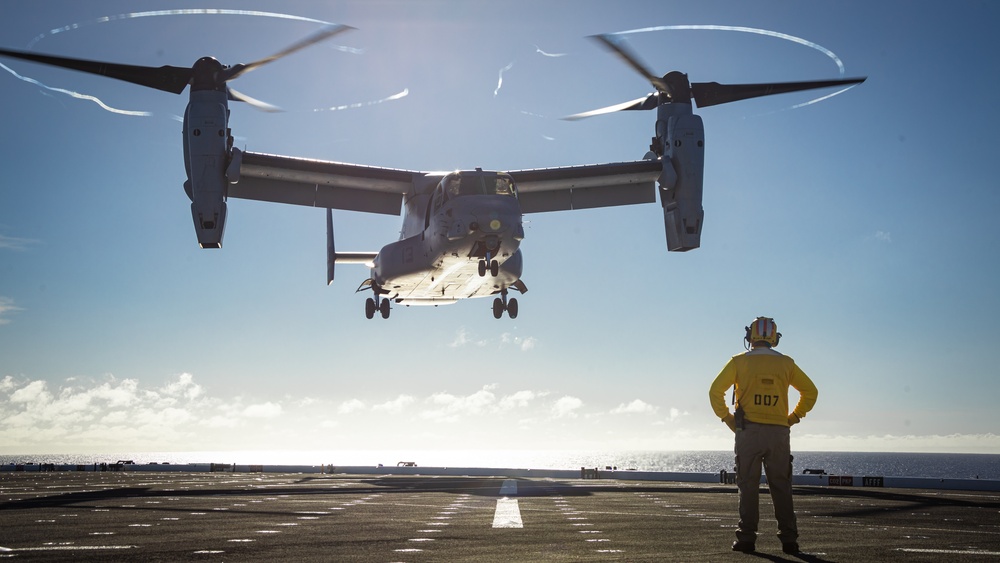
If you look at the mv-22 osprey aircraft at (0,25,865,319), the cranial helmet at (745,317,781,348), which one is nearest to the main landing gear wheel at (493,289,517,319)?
the mv-22 osprey aircraft at (0,25,865,319)

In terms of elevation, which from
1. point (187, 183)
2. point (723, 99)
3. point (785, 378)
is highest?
point (723, 99)

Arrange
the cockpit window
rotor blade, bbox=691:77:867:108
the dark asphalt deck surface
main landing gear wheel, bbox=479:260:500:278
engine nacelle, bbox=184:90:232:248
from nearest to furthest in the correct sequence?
the dark asphalt deck surface → engine nacelle, bbox=184:90:232:248 → the cockpit window → main landing gear wheel, bbox=479:260:500:278 → rotor blade, bbox=691:77:867:108

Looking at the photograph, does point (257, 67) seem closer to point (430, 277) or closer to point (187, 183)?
point (187, 183)

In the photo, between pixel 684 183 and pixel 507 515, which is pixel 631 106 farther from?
pixel 507 515

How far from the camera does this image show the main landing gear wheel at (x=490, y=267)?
2725cm

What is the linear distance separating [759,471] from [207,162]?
2096 cm

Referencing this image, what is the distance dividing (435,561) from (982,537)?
689 centimetres

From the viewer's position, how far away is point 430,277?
30219 mm

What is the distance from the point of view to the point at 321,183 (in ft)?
109

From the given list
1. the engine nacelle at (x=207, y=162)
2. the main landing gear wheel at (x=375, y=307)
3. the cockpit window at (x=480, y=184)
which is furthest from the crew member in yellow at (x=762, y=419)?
the main landing gear wheel at (x=375, y=307)

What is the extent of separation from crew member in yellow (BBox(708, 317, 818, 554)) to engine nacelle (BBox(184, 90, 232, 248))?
1983 centimetres

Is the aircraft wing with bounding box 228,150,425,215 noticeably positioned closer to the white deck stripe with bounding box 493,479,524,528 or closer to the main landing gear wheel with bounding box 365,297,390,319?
the main landing gear wheel with bounding box 365,297,390,319

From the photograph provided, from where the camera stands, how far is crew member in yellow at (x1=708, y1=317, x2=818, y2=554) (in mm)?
8344

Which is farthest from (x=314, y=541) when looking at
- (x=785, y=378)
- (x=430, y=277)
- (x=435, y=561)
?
(x=430, y=277)
